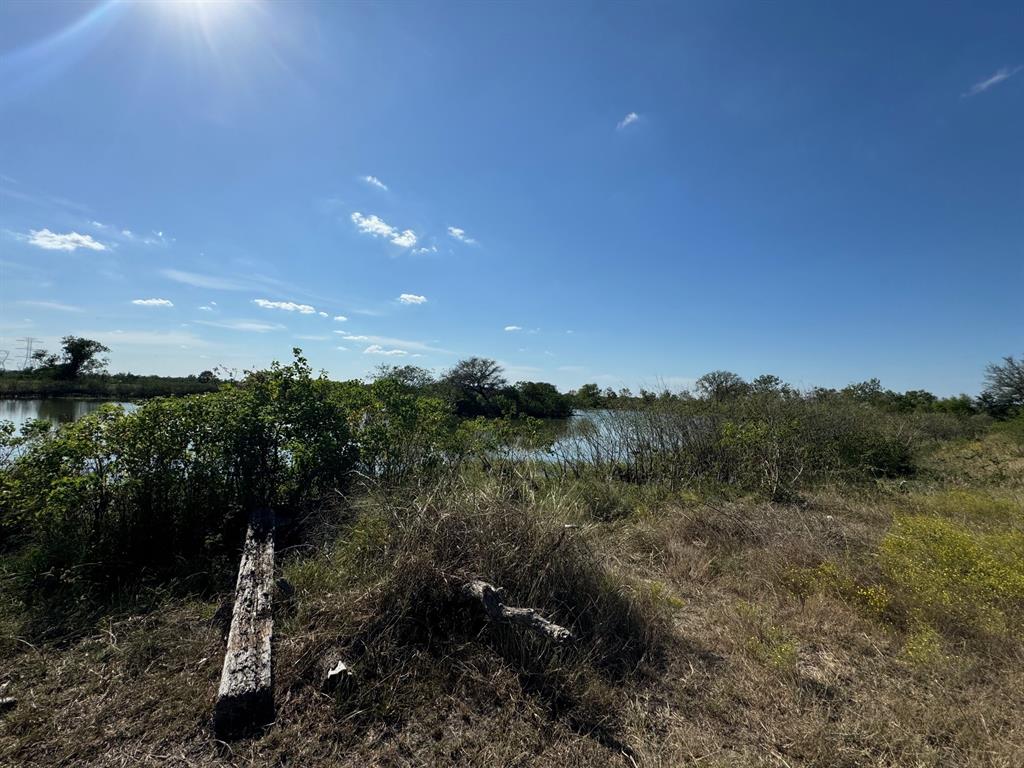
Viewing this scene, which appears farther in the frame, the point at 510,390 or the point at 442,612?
the point at 510,390

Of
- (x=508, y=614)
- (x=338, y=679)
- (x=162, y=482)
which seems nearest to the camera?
(x=338, y=679)

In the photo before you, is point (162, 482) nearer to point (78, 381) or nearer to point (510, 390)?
point (510, 390)

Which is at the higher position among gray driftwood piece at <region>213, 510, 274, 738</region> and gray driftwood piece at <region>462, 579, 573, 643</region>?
gray driftwood piece at <region>462, 579, 573, 643</region>

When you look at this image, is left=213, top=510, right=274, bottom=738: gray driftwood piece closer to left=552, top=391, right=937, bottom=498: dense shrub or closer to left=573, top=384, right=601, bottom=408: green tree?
left=552, top=391, right=937, bottom=498: dense shrub

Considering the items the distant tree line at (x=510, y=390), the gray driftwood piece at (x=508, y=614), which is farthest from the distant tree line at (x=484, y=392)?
the gray driftwood piece at (x=508, y=614)

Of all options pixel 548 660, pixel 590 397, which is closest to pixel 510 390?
pixel 590 397

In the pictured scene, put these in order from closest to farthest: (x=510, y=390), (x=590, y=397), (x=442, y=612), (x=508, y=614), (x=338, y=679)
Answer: (x=338, y=679) < (x=508, y=614) < (x=442, y=612) < (x=590, y=397) < (x=510, y=390)

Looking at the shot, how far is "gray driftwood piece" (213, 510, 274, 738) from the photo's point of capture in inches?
85.7

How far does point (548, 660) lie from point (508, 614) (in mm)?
392

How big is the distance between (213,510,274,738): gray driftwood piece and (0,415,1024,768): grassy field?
93 millimetres

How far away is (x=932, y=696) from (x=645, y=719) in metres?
1.83

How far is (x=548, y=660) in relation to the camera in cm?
271

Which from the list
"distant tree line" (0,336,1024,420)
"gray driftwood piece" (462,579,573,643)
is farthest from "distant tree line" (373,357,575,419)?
"gray driftwood piece" (462,579,573,643)

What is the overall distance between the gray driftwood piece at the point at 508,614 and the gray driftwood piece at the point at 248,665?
1.22m
